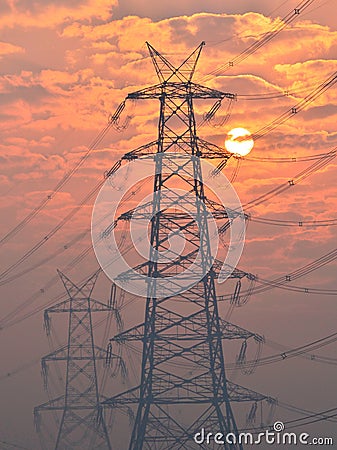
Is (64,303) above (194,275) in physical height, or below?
above

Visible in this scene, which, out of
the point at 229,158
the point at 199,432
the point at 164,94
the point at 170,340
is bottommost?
the point at 199,432

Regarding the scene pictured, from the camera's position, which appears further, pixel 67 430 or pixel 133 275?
pixel 67 430

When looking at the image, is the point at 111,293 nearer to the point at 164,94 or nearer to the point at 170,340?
the point at 170,340

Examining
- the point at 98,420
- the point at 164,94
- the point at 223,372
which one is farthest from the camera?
the point at 98,420

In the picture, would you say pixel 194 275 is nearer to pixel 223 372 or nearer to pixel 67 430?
pixel 223 372

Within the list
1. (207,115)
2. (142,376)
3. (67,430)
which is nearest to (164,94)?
(207,115)

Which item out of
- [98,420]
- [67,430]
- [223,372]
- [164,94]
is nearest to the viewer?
[223,372]

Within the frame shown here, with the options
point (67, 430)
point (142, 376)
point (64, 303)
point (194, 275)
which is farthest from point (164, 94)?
point (67, 430)

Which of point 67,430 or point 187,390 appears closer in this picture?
point 187,390

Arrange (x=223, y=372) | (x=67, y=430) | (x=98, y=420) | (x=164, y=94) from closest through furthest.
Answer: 1. (x=223, y=372)
2. (x=164, y=94)
3. (x=98, y=420)
4. (x=67, y=430)
